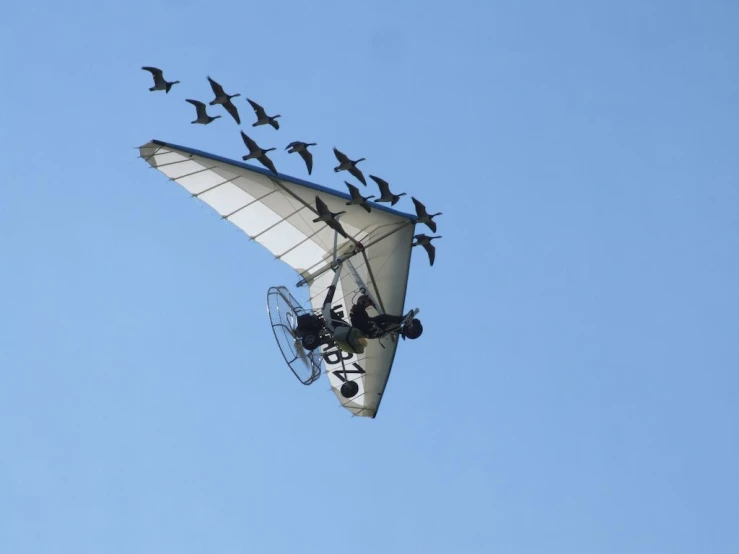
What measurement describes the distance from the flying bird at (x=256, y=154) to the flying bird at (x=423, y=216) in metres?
4.77

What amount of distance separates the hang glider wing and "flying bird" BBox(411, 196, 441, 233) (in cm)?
68

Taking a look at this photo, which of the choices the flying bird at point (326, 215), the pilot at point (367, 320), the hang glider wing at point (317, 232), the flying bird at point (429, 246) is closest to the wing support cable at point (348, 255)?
the hang glider wing at point (317, 232)

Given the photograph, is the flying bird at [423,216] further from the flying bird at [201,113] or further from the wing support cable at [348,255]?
the flying bird at [201,113]

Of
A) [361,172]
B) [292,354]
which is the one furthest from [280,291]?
[361,172]

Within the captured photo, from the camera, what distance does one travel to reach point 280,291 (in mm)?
45094

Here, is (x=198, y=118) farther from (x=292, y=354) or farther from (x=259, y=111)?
(x=292, y=354)

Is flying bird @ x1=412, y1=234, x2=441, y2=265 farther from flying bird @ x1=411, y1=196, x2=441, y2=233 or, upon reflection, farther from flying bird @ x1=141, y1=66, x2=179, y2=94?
flying bird @ x1=141, y1=66, x2=179, y2=94

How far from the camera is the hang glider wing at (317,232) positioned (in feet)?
146

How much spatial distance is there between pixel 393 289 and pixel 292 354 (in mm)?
4285

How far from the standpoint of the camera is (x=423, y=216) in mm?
43688

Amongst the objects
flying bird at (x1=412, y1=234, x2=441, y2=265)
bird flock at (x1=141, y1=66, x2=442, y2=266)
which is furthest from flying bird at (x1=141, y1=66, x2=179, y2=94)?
flying bird at (x1=412, y1=234, x2=441, y2=265)

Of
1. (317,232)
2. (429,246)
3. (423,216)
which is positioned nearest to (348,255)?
(317,232)

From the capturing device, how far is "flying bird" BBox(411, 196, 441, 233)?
43.2m

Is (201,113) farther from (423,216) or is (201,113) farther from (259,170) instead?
(423,216)
